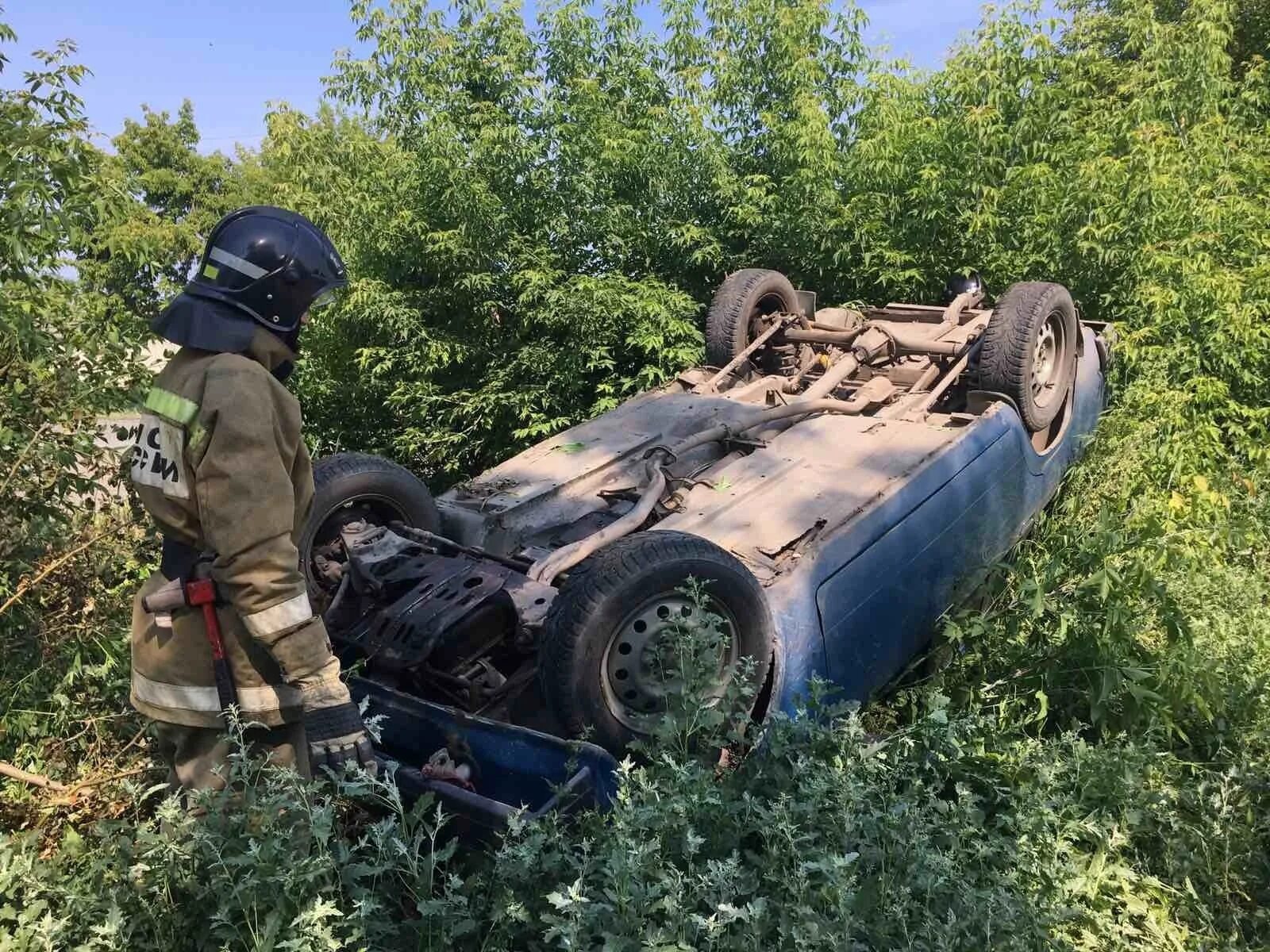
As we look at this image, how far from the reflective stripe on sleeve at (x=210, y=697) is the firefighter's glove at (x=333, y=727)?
11cm

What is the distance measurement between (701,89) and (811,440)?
161 inches

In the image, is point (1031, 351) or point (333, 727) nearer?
point (333, 727)

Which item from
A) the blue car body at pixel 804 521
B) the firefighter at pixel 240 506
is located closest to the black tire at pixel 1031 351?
the blue car body at pixel 804 521

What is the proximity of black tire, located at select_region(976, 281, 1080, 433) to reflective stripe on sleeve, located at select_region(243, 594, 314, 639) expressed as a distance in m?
3.53

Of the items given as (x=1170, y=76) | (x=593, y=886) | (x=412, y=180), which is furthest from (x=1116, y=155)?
(x=593, y=886)

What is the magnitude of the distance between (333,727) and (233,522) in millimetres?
546

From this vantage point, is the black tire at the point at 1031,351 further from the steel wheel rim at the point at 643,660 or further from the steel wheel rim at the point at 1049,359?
the steel wheel rim at the point at 643,660

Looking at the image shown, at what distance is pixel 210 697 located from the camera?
2371 mm

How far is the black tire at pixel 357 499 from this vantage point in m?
3.52

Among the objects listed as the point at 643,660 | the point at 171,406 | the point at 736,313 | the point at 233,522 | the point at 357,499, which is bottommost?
the point at 643,660

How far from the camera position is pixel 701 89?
7.29 m

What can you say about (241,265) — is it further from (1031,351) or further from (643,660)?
(1031,351)

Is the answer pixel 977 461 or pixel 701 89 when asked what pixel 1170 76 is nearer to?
pixel 701 89

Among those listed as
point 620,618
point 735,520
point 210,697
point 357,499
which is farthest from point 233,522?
point 735,520
